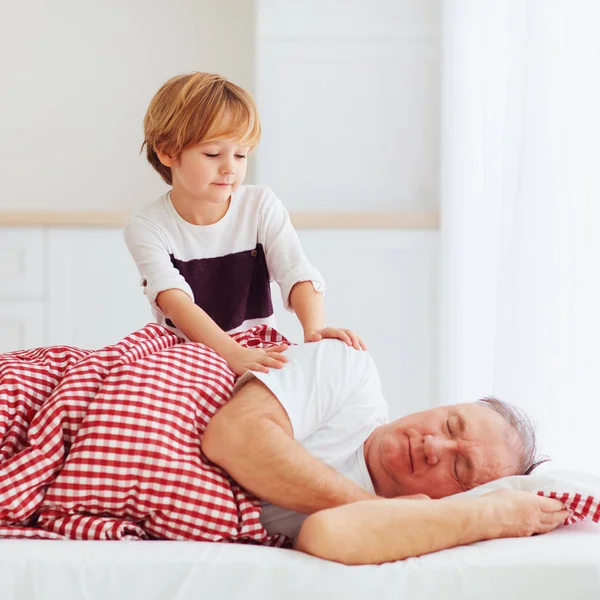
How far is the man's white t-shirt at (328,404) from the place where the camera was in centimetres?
137

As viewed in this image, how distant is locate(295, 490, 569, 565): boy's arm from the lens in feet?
3.75

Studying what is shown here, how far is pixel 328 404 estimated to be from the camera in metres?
1.41

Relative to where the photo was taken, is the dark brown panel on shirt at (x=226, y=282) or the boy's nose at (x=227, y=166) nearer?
the boy's nose at (x=227, y=166)

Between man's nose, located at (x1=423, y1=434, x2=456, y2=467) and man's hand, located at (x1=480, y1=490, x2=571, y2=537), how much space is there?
112 millimetres

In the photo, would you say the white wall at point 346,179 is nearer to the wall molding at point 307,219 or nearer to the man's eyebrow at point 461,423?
the wall molding at point 307,219

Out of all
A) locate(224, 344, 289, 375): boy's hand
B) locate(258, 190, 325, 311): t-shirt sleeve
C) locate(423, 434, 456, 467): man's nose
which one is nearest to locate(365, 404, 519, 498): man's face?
locate(423, 434, 456, 467): man's nose

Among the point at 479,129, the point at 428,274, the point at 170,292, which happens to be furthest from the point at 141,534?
the point at 428,274

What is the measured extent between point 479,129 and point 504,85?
0.31 metres

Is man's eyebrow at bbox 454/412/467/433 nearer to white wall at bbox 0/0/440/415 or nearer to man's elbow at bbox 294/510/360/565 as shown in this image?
man's elbow at bbox 294/510/360/565

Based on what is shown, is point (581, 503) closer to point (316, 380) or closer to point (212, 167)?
point (316, 380)

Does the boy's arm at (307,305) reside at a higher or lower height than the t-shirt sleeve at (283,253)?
lower

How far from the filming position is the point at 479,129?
2719mm

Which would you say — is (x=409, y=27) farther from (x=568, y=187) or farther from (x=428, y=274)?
(x=568, y=187)

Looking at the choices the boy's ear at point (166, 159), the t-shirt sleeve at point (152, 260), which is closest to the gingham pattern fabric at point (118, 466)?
the t-shirt sleeve at point (152, 260)
